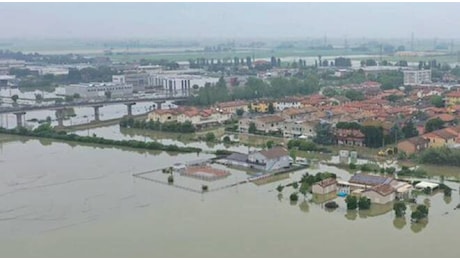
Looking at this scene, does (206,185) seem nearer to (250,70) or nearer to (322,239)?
(322,239)

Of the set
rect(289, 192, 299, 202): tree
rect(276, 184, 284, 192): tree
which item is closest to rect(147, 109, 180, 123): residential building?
rect(276, 184, 284, 192): tree

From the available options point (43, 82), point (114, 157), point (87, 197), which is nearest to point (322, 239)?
point (87, 197)

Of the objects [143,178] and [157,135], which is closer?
[143,178]

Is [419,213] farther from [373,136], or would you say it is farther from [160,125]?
[160,125]

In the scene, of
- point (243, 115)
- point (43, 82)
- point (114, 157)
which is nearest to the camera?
point (114, 157)

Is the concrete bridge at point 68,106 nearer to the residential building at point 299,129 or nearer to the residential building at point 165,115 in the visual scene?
the residential building at point 165,115

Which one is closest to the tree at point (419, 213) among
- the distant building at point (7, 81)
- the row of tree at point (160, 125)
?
the row of tree at point (160, 125)

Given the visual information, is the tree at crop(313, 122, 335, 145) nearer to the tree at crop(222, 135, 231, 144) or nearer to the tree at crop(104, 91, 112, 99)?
Answer: the tree at crop(222, 135, 231, 144)
